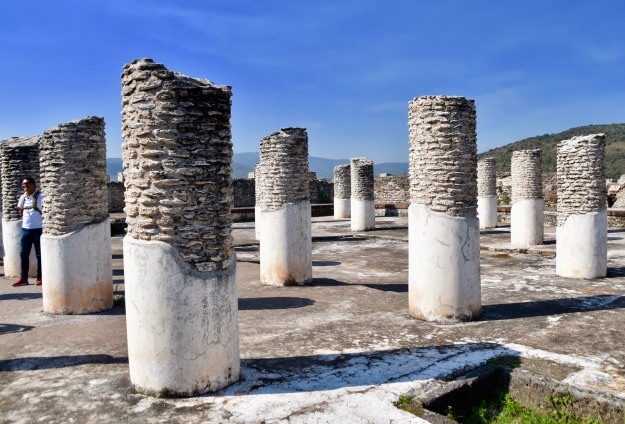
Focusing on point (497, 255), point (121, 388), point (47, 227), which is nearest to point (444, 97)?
point (121, 388)

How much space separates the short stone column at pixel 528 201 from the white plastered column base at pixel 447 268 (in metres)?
7.65

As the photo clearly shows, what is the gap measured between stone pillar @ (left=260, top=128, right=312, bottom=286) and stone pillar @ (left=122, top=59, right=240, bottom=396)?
4588mm

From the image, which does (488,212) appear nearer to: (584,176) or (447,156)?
(584,176)

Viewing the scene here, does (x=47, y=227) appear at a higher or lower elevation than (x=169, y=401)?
higher

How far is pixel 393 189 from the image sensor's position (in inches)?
1073

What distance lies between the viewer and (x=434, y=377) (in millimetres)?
4516

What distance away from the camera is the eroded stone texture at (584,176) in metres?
8.85

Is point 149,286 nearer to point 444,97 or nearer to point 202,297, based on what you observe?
point 202,297

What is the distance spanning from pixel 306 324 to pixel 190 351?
94.9 inches

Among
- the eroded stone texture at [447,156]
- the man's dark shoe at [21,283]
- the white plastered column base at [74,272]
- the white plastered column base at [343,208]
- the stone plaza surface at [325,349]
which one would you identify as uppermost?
the eroded stone texture at [447,156]

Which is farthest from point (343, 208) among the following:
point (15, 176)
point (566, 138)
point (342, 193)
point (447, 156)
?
point (566, 138)

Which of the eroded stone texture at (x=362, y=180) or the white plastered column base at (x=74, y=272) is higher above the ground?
the eroded stone texture at (x=362, y=180)

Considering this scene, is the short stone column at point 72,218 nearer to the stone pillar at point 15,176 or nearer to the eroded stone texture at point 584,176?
the stone pillar at point 15,176

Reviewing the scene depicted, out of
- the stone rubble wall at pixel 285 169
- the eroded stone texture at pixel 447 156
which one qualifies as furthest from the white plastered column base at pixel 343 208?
the eroded stone texture at pixel 447 156
